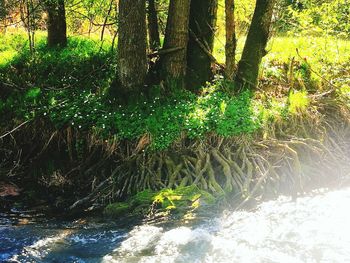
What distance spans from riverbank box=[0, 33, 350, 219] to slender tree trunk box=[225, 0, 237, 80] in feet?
1.07

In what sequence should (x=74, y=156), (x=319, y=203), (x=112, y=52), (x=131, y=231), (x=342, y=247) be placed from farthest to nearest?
(x=112, y=52) → (x=74, y=156) → (x=319, y=203) → (x=131, y=231) → (x=342, y=247)

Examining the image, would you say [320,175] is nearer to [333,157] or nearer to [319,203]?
[333,157]

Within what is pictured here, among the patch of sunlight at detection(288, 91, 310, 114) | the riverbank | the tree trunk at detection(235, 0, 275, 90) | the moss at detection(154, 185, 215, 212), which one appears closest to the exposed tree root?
the riverbank

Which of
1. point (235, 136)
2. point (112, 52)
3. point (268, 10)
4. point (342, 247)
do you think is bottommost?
point (342, 247)

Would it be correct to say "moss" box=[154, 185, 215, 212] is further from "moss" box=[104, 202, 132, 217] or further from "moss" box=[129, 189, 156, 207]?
"moss" box=[104, 202, 132, 217]

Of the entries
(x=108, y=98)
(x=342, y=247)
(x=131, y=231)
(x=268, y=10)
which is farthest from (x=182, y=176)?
(x=268, y=10)

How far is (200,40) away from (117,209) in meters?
4.28

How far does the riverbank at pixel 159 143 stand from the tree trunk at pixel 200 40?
33cm

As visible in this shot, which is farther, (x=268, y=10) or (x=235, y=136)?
(x=268, y=10)

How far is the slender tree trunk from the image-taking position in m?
10.2

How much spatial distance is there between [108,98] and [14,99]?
1.95 metres

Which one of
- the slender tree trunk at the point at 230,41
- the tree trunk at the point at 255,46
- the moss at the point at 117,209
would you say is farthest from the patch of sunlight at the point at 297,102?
the moss at the point at 117,209

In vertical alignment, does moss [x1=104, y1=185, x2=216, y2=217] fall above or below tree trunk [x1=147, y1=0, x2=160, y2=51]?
below

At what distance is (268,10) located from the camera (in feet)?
32.5
